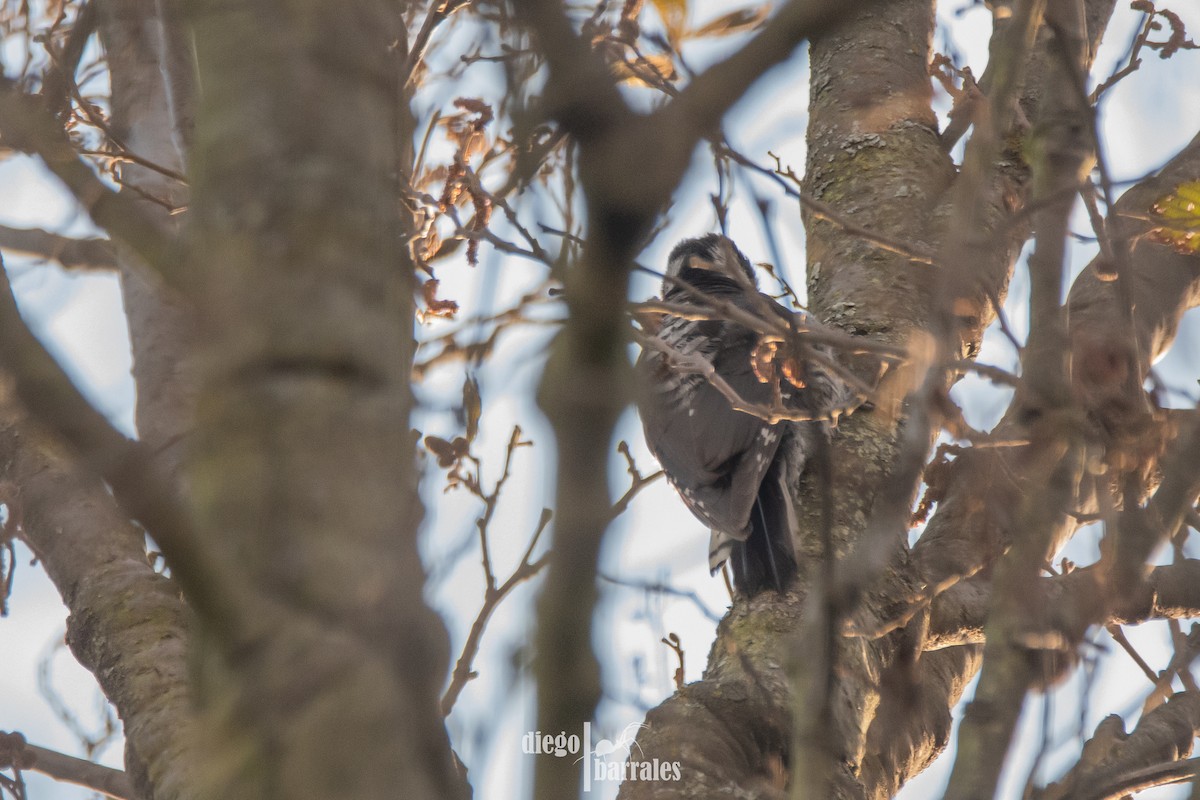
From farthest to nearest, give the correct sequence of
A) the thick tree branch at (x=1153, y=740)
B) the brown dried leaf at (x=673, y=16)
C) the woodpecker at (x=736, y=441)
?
the woodpecker at (x=736, y=441), the brown dried leaf at (x=673, y=16), the thick tree branch at (x=1153, y=740)

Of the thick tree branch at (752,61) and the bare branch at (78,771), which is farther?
the bare branch at (78,771)

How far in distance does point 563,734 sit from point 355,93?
732mm

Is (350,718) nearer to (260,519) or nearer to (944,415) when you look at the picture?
(260,519)

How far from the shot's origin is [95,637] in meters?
2.48

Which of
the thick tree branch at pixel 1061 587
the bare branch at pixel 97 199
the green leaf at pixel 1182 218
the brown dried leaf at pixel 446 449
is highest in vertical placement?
the green leaf at pixel 1182 218

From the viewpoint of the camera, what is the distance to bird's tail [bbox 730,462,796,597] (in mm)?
3221

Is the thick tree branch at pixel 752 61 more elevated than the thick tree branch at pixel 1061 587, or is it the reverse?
the thick tree branch at pixel 1061 587

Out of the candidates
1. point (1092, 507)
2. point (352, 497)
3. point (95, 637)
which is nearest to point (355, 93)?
point (352, 497)

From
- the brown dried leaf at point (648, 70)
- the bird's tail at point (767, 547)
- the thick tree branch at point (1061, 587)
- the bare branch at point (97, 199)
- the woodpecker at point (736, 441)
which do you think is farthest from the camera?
the woodpecker at point (736, 441)

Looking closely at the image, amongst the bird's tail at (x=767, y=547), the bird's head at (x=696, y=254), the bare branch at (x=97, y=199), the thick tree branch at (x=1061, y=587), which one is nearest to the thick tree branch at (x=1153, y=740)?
the thick tree branch at (x=1061, y=587)

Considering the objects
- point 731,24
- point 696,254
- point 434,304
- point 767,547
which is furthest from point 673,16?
point 696,254

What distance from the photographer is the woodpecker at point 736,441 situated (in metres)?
3.38

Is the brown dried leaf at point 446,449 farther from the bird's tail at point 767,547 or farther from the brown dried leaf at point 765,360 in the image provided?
the bird's tail at point 767,547

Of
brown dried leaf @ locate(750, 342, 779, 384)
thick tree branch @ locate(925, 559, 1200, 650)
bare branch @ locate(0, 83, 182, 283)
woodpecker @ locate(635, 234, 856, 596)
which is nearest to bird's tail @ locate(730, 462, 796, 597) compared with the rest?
woodpecker @ locate(635, 234, 856, 596)
